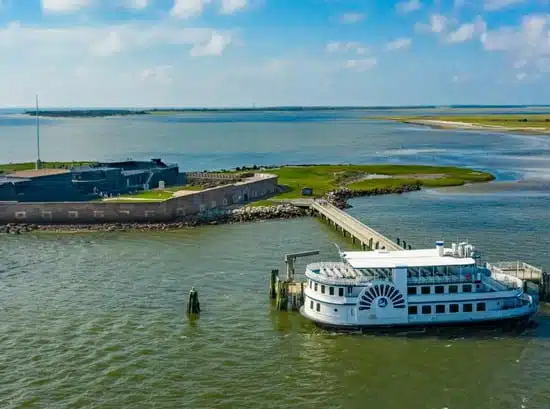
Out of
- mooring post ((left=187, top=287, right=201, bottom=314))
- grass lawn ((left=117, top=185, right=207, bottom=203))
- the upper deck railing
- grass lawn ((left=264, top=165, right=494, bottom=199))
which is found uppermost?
grass lawn ((left=264, top=165, right=494, bottom=199))

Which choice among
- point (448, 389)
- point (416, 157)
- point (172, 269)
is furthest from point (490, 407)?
point (416, 157)

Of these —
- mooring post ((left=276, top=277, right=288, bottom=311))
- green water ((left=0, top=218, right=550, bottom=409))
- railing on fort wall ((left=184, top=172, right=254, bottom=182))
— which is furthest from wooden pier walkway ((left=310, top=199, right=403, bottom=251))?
railing on fort wall ((left=184, top=172, right=254, bottom=182))

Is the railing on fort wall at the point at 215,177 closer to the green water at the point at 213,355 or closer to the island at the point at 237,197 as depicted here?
the island at the point at 237,197

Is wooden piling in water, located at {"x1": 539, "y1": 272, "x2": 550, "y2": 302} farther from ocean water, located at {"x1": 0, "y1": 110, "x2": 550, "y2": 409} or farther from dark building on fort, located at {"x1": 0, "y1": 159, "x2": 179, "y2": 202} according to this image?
dark building on fort, located at {"x1": 0, "y1": 159, "x2": 179, "y2": 202}

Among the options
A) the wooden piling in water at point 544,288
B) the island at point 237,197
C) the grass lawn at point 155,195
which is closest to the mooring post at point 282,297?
the wooden piling in water at point 544,288

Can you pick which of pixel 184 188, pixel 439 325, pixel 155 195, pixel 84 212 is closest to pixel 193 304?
pixel 439 325

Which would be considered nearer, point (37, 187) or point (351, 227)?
point (351, 227)

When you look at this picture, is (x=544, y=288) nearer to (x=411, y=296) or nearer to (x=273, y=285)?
(x=411, y=296)
